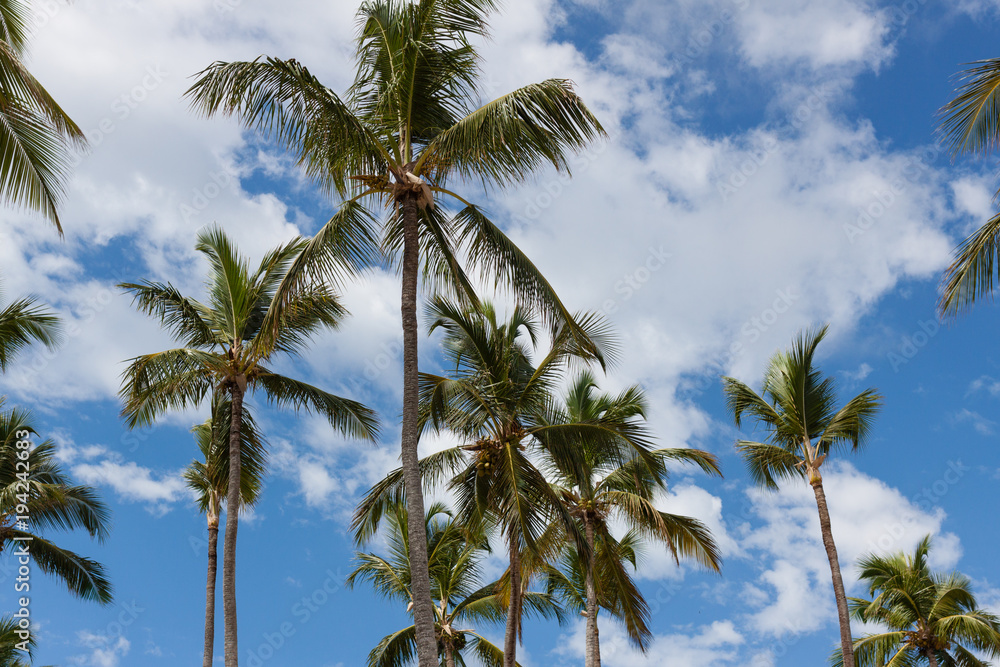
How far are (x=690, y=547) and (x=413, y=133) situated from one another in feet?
32.1

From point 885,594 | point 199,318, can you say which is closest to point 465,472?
point 199,318

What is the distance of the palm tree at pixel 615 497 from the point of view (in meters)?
15.2

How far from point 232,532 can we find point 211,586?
4098 mm

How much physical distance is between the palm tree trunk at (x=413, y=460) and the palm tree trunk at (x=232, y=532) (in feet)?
19.3

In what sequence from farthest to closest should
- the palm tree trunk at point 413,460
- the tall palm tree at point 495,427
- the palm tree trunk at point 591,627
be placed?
the palm tree trunk at point 591,627 < the tall palm tree at point 495,427 < the palm tree trunk at point 413,460

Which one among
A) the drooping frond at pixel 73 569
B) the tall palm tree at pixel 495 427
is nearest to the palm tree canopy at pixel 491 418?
the tall palm tree at pixel 495 427

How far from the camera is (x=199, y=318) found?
16.7 m

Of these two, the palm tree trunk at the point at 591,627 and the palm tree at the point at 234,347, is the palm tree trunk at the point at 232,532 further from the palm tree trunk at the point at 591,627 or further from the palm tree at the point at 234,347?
the palm tree trunk at the point at 591,627

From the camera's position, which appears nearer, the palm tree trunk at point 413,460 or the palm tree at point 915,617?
the palm tree trunk at point 413,460

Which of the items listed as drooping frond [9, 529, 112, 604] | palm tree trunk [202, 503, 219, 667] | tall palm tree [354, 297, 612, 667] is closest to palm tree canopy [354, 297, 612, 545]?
tall palm tree [354, 297, 612, 667]

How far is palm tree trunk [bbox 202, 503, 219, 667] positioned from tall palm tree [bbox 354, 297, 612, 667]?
5.11 metres

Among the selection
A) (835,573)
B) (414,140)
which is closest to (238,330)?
(414,140)

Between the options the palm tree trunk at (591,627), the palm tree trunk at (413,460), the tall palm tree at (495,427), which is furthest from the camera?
the palm tree trunk at (591,627)

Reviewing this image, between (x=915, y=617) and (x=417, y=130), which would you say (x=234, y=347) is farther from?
(x=915, y=617)
